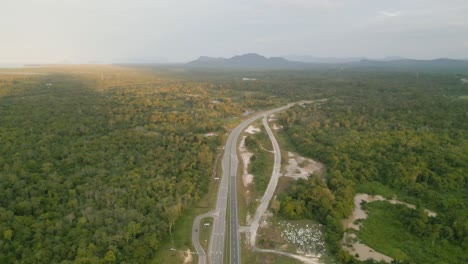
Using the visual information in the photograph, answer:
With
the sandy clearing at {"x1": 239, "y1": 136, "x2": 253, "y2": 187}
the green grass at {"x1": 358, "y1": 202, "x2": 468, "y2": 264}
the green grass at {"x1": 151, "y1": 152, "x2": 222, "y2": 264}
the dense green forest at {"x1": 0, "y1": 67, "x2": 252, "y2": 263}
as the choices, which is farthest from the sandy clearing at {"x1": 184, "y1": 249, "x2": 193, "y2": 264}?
the green grass at {"x1": 358, "y1": 202, "x2": 468, "y2": 264}

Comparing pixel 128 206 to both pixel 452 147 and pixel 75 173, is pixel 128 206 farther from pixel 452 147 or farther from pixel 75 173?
pixel 452 147

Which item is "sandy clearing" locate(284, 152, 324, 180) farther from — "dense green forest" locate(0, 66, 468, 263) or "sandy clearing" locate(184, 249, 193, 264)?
"sandy clearing" locate(184, 249, 193, 264)

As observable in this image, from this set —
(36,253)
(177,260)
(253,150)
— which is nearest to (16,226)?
(36,253)

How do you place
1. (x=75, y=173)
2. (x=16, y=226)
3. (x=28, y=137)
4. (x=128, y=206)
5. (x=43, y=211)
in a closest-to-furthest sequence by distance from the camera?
(x=16, y=226) < (x=43, y=211) < (x=128, y=206) < (x=75, y=173) < (x=28, y=137)

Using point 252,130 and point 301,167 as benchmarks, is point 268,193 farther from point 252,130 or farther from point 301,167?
point 252,130

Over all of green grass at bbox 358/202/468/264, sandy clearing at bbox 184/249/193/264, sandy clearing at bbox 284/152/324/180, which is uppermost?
sandy clearing at bbox 284/152/324/180

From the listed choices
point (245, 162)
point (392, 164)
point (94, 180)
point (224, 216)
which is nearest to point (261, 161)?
point (245, 162)
